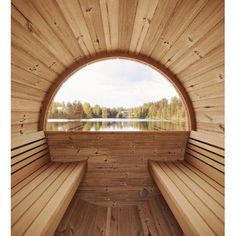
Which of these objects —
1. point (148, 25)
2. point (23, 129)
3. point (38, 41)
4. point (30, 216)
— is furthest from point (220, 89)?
point (23, 129)

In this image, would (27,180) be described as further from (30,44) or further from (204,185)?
(204,185)

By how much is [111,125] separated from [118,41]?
57.5 inches

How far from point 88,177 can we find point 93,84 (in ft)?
5.62

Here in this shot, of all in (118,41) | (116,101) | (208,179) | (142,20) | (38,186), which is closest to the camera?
(142,20)

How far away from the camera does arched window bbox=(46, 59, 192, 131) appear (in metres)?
3.72

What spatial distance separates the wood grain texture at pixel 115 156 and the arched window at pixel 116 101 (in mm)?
179

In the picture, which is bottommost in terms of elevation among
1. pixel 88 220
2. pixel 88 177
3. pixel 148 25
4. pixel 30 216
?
pixel 88 220

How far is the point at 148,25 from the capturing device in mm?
2381

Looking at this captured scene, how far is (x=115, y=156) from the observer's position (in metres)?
3.60

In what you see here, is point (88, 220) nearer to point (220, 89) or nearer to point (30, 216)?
point (30, 216)

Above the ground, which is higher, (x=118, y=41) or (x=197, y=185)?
(x=118, y=41)

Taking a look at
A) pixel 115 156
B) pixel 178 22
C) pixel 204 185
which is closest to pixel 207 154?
pixel 204 185

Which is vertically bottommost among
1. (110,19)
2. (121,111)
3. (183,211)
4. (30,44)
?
(183,211)
